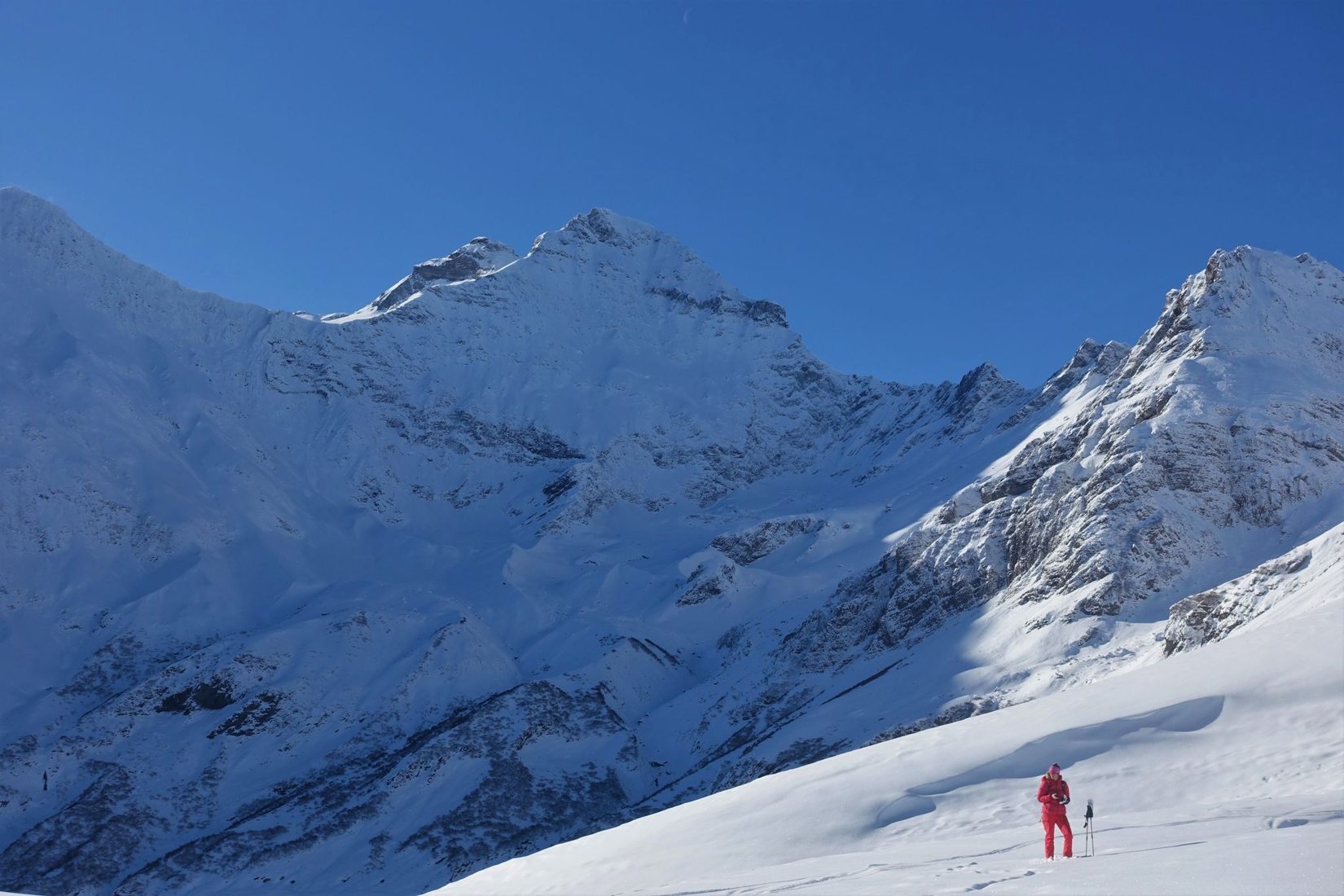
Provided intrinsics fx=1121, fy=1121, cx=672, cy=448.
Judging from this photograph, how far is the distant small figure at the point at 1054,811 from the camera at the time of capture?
17.2 m

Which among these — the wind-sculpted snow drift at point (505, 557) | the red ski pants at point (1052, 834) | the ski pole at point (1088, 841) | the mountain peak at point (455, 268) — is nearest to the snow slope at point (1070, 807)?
the ski pole at point (1088, 841)

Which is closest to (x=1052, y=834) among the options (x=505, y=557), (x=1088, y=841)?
(x=1088, y=841)

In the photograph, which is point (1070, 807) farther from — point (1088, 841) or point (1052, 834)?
point (1052, 834)

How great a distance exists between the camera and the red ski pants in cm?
1714

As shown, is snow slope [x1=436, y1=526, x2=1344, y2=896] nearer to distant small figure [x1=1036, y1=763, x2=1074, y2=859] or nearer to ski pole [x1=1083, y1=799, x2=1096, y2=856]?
ski pole [x1=1083, y1=799, x2=1096, y2=856]

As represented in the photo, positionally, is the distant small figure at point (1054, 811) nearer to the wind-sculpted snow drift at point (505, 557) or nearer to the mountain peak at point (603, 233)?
the wind-sculpted snow drift at point (505, 557)

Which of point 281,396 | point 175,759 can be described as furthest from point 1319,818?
point 281,396

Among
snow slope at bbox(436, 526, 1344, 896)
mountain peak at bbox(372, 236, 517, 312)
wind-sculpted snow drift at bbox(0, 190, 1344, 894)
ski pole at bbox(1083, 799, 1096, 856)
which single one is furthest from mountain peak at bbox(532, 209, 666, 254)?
ski pole at bbox(1083, 799, 1096, 856)

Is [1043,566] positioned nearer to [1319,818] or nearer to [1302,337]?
[1302,337]

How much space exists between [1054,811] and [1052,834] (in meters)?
0.39

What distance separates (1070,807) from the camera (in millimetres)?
22125

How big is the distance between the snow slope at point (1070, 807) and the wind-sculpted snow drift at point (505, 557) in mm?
21692

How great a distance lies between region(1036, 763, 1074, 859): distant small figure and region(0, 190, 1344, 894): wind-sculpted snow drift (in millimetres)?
30874

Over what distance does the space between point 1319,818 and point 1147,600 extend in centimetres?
4265
